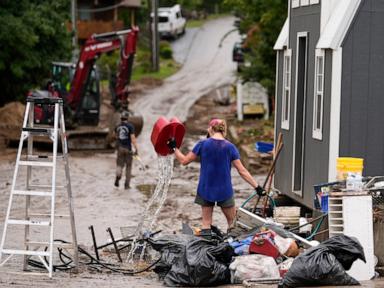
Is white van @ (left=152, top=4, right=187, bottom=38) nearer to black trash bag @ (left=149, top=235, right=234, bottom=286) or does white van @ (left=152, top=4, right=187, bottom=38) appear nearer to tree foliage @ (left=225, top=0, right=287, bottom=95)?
tree foliage @ (left=225, top=0, right=287, bottom=95)

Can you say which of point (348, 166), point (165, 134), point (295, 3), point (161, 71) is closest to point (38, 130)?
point (165, 134)

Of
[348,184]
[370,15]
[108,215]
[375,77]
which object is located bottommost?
[108,215]

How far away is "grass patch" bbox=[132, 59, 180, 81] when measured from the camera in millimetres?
53375

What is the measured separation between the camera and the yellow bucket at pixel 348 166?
12754mm

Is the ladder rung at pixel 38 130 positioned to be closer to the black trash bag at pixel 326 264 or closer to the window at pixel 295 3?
the black trash bag at pixel 326 264

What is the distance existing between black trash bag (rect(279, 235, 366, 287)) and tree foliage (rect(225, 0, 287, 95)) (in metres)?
20.6

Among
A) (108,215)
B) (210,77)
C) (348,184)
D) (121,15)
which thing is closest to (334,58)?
(348,184)

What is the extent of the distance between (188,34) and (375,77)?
56935mm

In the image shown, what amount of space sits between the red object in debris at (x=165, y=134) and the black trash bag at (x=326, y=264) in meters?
2.73

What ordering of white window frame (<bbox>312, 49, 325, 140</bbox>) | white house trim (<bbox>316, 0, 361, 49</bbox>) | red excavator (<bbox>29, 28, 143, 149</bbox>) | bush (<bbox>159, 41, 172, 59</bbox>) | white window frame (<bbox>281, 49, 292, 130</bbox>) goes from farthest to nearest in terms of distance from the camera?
bush (<bbox>159, 41, 172, 59</bbox>)
red excavator (<bbox>29, 28, 143, 149</bbox>)
white window frame (<bbox>281, 49, 292, 130</bbox>)
white window frame (<bbox>312, 49, 325, 140</bbox>)
white house trim (<bbox>316, 0, 361, 49</bbox>)

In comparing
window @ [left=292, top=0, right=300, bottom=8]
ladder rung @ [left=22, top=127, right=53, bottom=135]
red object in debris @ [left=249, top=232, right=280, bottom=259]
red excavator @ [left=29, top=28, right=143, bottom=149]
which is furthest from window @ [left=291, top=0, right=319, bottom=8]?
red excavator @ [left=29, top=28, right=143, bottom=149]

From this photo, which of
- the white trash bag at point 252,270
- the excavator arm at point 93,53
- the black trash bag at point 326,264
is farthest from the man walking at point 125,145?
the black trash bag at point 326,264

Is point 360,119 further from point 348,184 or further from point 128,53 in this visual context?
point 128,53

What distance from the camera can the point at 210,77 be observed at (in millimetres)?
52469
